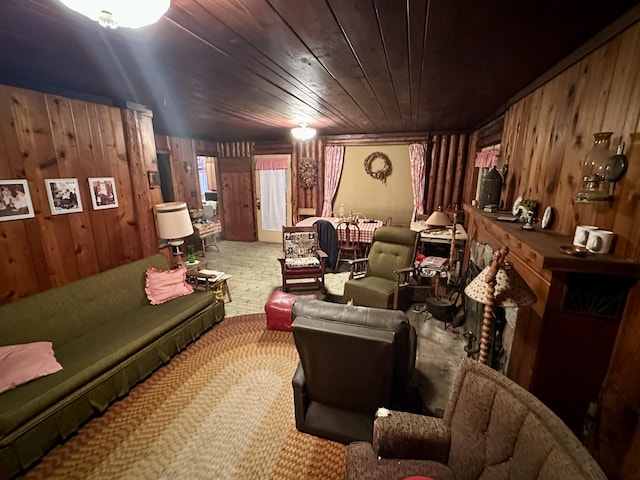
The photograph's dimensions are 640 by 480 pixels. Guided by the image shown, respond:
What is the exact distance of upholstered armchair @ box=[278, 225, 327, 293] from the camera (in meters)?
4.02

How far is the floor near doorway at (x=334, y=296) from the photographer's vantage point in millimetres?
2434

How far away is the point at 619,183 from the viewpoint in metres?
1.27

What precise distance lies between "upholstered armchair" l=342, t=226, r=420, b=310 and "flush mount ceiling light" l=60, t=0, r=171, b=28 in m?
2.99

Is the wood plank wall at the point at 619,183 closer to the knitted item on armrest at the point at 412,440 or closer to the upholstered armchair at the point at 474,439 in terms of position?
the upholstered armchair at the point at 474,439

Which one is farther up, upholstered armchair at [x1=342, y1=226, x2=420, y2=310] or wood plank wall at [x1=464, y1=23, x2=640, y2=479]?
wood plank wall at [x1=464, y1=23, x2=640, y2=479]

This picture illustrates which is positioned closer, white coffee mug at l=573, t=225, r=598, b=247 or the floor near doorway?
white coffee mug at l=573, t=225, r=598, b=247

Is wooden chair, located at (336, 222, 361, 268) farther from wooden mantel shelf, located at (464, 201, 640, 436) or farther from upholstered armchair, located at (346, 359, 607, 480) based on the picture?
upholstered armchair, located at (346, 359, 607, 480)

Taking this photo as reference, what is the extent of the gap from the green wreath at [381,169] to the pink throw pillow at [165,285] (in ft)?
14.1

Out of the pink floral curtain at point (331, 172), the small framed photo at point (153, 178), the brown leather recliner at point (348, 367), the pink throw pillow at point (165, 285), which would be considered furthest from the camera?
the pink floral curtain at point (331, 172)

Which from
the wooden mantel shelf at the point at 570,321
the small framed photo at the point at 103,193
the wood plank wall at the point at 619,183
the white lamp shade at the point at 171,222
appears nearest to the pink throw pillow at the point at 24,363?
the small framed photo at the point at 103,193

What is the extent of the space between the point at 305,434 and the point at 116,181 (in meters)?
3.02

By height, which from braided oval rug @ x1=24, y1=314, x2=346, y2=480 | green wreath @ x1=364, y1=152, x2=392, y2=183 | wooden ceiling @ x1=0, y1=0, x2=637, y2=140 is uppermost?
wooden ceiling @ x1=0, y1=0, x2=637, y2=140

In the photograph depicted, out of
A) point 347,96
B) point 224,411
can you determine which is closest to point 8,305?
point 224,411

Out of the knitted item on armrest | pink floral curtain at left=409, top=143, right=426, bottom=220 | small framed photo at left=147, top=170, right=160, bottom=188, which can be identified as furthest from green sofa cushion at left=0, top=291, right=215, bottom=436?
pink floral curtain at left=409, top=143, right=426, bottom=220
